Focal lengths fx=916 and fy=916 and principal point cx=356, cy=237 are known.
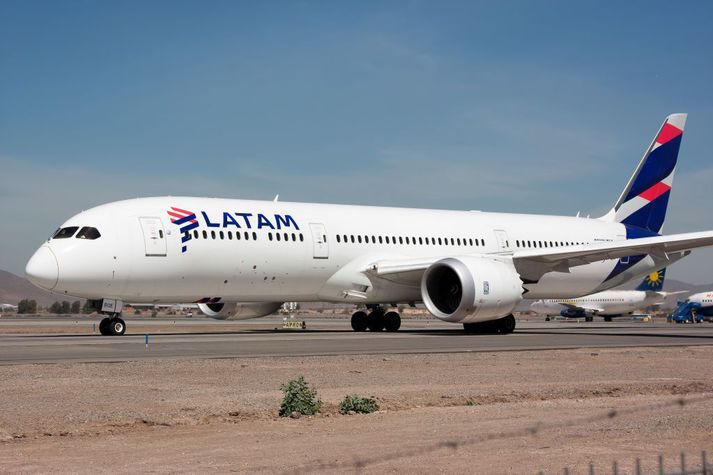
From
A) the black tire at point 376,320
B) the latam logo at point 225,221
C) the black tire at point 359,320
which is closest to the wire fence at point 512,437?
the latam logo at point 225,221

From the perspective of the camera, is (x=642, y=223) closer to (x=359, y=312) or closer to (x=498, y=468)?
(x=359, y=312)

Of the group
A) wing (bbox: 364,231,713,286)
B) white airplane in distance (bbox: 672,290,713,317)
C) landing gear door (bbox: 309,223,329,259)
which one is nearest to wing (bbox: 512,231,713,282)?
wing (bbox: 364,231,713,286)

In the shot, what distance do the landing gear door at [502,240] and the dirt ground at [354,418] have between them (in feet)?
55.9

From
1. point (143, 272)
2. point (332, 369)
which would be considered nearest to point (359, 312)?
point (143, 272)

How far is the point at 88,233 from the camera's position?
80.7 ft

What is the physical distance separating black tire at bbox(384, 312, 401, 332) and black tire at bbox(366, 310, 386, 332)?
117 mm

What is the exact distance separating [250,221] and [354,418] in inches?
690

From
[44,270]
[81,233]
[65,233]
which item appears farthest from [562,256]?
[44,270]

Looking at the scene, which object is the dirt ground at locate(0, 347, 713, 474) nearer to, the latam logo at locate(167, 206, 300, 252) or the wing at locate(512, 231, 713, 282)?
the latam logo at locate(167, 206, 300, 252)

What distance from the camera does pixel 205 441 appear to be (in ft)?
28.3

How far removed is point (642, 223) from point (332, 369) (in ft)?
85.6

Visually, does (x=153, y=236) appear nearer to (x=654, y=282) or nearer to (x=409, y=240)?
(x=409, y=240)

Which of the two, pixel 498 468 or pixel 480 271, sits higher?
pixel 480 271

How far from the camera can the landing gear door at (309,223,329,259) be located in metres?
28.4
